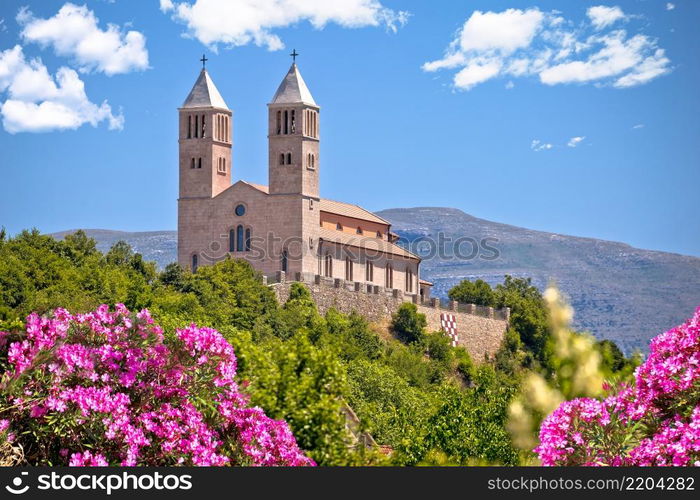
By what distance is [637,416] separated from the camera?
758 inches

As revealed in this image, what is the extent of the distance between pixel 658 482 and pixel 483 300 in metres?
85.0

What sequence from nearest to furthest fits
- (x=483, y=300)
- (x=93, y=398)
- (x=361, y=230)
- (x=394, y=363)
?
(x=93, y=398) → (x=394, y=363) → (x=361, y=230) → (x=483, y=300)

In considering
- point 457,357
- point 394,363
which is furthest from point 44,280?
point 457,357

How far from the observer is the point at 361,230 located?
94.2 metres

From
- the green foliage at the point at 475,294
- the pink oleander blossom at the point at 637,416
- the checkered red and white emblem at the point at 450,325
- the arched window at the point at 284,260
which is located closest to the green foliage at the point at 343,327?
the checkered red and white emblem at the point at 450,325

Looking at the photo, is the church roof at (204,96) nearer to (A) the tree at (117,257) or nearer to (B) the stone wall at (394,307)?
(A) the tree at (117,257)

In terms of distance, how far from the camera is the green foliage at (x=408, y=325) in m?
86.1

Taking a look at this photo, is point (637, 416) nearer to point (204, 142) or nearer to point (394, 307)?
point (394, 307)

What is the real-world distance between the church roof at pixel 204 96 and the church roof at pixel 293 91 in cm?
340

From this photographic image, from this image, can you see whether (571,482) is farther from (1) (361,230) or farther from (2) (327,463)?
(1) (361,230)

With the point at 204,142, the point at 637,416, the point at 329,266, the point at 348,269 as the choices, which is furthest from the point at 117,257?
the point at 637,416

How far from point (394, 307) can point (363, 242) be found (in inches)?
249

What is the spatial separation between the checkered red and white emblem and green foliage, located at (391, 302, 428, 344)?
2.75 m

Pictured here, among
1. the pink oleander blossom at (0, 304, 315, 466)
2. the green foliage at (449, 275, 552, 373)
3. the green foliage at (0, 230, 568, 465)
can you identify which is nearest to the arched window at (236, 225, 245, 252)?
the green foliage at (0, 230, 568, 465)
